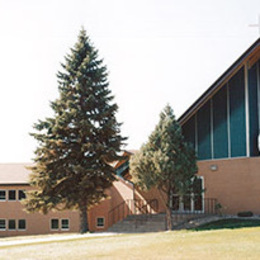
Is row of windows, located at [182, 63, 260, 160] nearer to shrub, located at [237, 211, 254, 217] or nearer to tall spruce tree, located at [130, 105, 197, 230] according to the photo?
shrub, located at [237, 211, 254, 217]

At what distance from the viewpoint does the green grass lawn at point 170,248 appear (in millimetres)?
13828

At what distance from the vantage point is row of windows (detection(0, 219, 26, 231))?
116 ft

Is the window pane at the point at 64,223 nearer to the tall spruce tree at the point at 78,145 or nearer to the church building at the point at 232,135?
the tall spruce tree at the point at 78,145

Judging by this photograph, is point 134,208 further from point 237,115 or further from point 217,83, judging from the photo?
point 217,83

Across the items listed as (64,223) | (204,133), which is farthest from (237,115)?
(64,223)

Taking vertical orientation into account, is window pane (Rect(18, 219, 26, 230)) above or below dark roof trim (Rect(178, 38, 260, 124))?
below

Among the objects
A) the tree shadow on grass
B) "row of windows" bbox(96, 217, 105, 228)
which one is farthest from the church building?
"row of windows" bbox(96, 217, 105, 228)

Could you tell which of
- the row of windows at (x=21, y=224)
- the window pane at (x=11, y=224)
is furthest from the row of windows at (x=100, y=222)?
the window pane at (x=11, y=224)

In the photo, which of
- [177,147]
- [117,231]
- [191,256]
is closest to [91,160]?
[117,231]

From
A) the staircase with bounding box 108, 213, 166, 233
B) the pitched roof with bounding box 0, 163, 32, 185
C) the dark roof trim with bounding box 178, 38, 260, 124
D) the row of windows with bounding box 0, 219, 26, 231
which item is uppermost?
the dark roof trim with bounding box 178, 38, 260, 124

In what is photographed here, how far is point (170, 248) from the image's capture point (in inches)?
602

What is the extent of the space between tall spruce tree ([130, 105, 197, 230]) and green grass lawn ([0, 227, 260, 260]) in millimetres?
4249

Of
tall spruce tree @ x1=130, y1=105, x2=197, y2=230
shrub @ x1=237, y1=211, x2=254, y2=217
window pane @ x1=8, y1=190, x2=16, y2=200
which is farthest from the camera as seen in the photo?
window pane @ x1=8, y1=190, x2=16, y2=200

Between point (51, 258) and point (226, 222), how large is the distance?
406 inches
